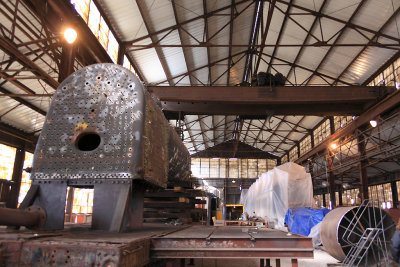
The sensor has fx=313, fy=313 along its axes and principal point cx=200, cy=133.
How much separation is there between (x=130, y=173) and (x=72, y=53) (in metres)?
7.71

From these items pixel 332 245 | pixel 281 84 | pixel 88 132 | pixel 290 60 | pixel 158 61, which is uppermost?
pixel 290 60

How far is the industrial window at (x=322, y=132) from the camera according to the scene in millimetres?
25369

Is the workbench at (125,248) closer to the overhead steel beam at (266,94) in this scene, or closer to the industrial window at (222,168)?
the overhead steel beam at (266,94)

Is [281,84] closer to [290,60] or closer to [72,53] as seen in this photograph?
[290,60]

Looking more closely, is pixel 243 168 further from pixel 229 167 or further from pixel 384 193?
pixel 384 193

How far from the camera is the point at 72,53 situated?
10.1m

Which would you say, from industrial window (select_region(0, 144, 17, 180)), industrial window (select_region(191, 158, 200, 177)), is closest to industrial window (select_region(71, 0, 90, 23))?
industrial window (select_region(0, 144, 17, 180))

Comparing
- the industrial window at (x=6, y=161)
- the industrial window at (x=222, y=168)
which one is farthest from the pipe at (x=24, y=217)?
the industrial window at (x=222, y=168)

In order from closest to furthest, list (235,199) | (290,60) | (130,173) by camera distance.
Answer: (130,173) → (290,60) → (235,199)

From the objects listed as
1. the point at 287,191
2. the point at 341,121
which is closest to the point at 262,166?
the point at 341,121

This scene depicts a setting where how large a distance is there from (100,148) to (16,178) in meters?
19.9

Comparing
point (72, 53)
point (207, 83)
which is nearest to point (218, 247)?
point (72, 53)

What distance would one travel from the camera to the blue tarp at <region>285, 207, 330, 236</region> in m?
12.6

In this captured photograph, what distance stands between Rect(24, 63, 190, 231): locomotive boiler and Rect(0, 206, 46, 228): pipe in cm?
10
